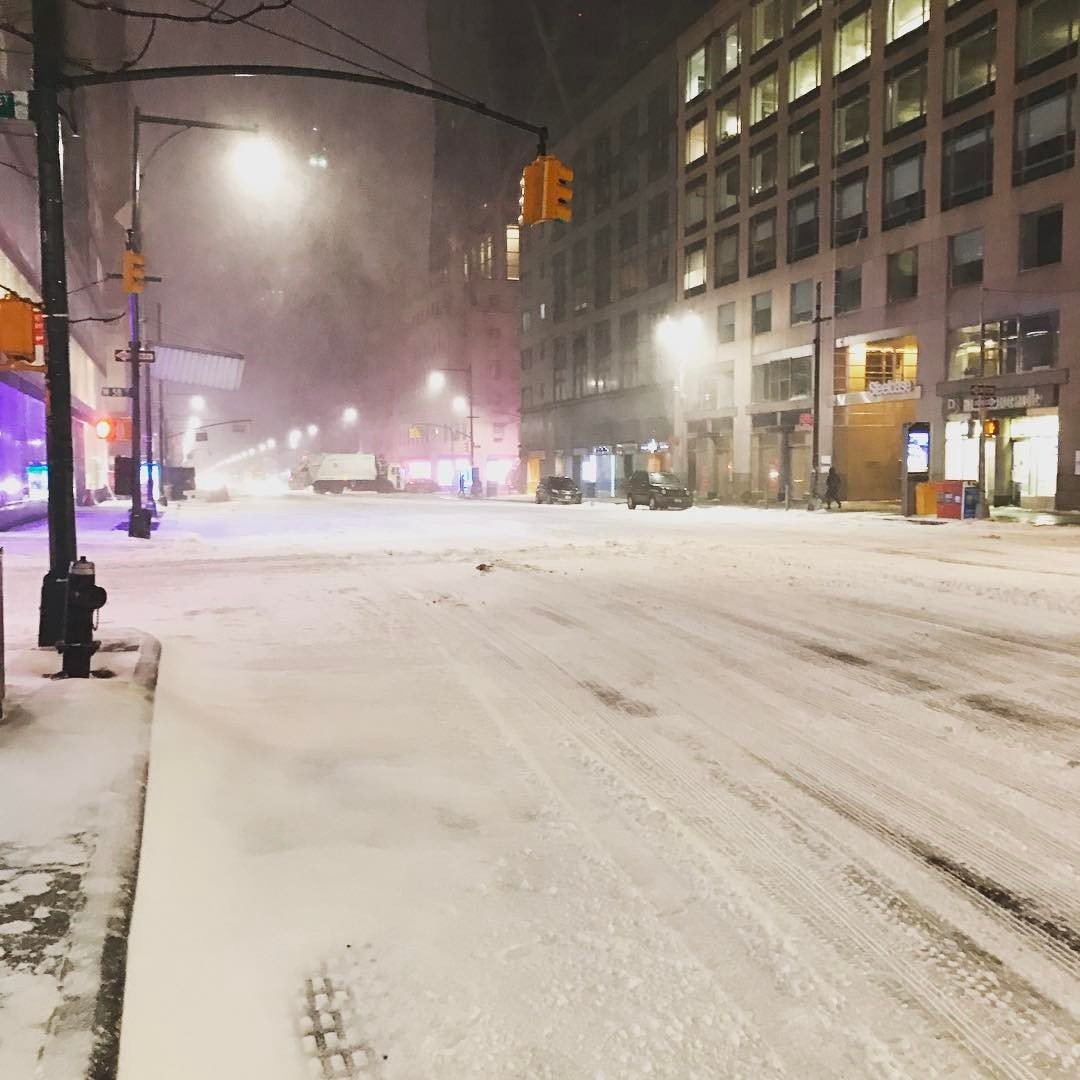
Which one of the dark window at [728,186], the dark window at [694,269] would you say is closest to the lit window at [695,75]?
the dark window at [728,186]

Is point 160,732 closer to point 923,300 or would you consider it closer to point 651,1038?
point 651,1038

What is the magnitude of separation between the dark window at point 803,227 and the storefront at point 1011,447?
12425 millimetres

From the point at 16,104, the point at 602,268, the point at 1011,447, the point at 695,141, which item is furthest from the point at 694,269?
the point at 16,104

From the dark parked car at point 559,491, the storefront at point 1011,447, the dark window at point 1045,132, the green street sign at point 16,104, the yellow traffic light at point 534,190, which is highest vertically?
the dark window at point 1045,132


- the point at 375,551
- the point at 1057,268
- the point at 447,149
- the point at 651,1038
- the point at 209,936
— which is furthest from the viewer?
the point at 447,149

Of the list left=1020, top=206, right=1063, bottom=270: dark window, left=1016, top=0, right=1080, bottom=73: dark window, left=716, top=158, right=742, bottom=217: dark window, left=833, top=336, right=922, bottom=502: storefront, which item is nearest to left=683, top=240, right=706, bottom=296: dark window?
left=716, top=158, right=742, bottom=217: dark window

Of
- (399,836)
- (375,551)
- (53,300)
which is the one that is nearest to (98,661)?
(53,300)

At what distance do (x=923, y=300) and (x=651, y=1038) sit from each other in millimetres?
40775

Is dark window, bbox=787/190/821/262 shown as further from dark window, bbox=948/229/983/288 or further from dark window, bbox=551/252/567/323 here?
dark window, bbox=551/252/567/323

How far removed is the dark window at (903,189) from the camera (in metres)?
38.7

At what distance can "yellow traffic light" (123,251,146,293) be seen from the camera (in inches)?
654

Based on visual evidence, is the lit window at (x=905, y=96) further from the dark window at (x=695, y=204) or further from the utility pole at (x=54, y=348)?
the utility pole at (x=54, y=348)

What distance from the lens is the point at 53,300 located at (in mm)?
8422

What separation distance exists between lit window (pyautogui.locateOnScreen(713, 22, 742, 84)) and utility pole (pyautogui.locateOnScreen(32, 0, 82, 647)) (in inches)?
1952
